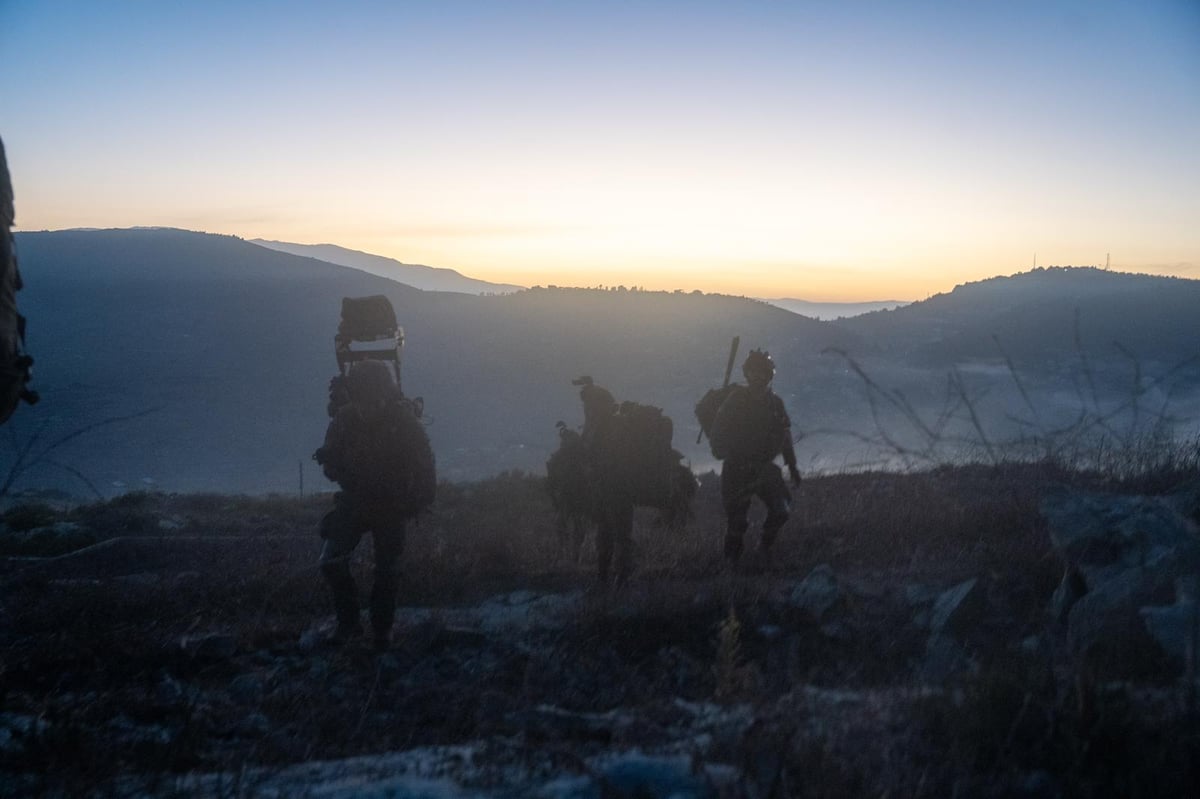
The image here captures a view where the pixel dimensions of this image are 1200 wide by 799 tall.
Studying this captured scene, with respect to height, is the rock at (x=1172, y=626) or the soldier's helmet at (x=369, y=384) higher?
the soldier's helmet at (x=369, y=384)

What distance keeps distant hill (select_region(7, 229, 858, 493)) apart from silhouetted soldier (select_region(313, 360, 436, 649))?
33629 mm

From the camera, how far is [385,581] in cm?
602

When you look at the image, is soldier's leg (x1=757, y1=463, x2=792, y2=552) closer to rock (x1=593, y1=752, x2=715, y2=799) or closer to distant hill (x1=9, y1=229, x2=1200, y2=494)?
rock (x1=593, y1=752, x2=715, y2=799)

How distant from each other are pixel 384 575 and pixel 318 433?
46.3 meters

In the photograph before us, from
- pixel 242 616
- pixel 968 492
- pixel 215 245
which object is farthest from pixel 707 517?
pixel 215 245

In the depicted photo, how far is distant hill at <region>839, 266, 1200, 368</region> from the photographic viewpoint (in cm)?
3059

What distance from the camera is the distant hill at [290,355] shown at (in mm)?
44688

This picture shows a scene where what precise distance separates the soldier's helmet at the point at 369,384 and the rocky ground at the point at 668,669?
1739mm

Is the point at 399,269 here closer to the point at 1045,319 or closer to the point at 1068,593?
the point at 1045,319

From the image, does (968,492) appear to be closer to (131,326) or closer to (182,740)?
(182,740)

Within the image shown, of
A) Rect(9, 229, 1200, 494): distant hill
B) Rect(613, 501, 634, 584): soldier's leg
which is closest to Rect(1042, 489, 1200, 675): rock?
Rect(613, 501, 634, 584): soldier's leg

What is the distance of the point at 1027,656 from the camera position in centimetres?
421

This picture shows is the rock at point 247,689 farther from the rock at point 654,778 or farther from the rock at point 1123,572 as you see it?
the rock at point 1123,572

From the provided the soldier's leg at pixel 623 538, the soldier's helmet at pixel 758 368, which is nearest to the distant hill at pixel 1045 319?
the soldier's helmet at pixel 758 368
